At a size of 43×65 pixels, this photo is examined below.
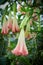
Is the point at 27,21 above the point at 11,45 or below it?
above

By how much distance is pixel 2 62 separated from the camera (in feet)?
3.77

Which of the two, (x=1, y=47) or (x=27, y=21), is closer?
(x=27, y=21)

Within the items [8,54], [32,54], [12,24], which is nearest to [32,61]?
[32,54]

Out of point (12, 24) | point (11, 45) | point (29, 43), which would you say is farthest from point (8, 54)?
point (12, 24)

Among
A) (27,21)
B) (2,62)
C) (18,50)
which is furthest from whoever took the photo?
(2,62)

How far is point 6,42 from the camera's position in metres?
1.31

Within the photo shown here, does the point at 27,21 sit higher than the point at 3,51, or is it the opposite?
the point at 27,21

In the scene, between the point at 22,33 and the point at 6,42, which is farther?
the point at 6,42

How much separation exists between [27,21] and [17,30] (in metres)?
0.06

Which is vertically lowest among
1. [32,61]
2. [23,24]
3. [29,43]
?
[32,61]

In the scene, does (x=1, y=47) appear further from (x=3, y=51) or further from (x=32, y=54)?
(x=32, y=54)

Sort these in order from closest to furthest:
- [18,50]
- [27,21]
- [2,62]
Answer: [18,50], [27,21], [2,62]

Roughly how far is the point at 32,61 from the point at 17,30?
46 centimetres

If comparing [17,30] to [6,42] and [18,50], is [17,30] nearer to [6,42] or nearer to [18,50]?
[18,50]
